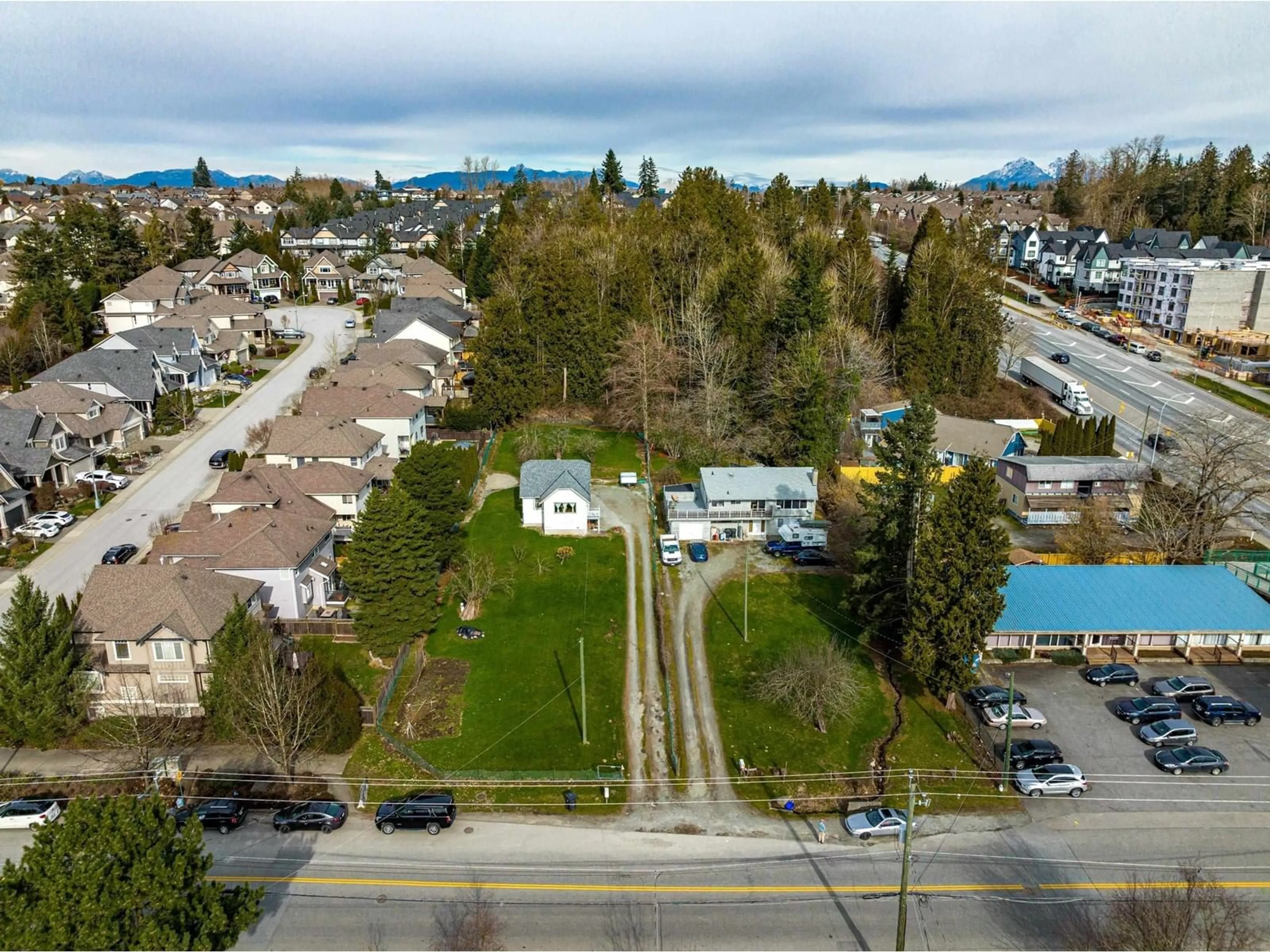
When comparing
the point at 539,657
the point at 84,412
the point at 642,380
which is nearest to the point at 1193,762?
the point at 539,657

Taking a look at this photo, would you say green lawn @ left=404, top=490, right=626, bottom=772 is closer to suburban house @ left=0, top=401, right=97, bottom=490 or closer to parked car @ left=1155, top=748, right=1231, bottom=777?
parked car @ left=1155, top=748, right=1231, bottom=777

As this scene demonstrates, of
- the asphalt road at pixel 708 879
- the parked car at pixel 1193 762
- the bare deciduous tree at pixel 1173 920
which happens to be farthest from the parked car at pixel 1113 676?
the bare deciduous tree at pixel 1173 920

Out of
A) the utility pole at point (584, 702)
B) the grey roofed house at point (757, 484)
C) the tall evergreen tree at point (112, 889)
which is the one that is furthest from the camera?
the grey roofed house at point (757, 484)

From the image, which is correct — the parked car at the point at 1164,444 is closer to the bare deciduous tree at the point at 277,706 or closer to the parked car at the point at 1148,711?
Result: the parked car at the point at 1148,711

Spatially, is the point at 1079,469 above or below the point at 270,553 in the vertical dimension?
above

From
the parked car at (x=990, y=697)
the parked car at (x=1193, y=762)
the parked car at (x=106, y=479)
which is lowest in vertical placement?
the parked car at (x=1193, y=762)

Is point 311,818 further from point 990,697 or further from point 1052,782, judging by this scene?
point 990,697
